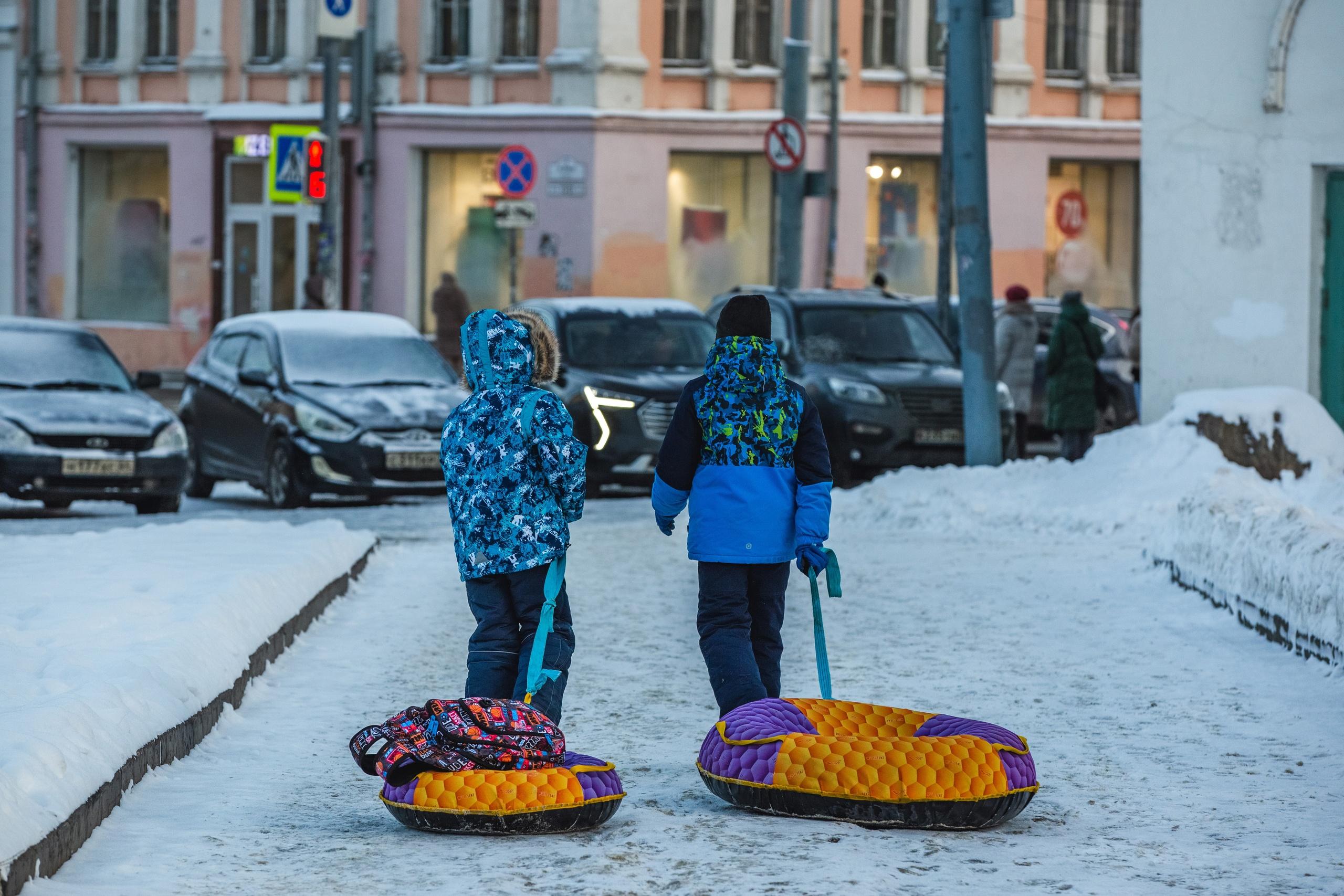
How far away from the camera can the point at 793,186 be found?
25141mm

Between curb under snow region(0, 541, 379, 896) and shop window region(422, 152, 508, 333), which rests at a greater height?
shop window region(422, 152, 508, 333)

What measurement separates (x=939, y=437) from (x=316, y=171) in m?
9.02

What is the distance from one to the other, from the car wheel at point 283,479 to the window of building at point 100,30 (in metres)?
20.9

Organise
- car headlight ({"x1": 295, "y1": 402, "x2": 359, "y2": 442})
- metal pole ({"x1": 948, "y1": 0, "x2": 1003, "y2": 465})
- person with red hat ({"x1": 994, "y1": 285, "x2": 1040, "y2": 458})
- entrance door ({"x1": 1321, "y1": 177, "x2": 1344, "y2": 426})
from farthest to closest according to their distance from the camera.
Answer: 1. person with red hat ({"x1": 994, "y1": 285, "x2": 1040, "y2": 458})
2. metal pole ({"x1": 948, "y1": 0, "x2": 1003, "y2": 465})
3. car headlight ({"x1": 295, "y1": 402, "x2": 359, "y2": 442})
4. entrance door ({"x1": 1321, "y1": 177, "x2": 1344, "y2": 426})

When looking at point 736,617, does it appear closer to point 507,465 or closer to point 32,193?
point 507,465

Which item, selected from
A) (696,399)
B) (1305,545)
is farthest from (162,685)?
(1305,545)

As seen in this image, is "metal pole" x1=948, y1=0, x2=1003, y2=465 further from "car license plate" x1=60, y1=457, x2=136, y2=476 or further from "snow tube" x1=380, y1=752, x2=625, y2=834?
"snow tube" x1=380, y1=752, x2=625, y2=834

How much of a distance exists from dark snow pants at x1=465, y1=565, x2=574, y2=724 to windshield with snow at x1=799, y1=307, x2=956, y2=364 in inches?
487

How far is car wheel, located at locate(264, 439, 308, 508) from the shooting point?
1648cm

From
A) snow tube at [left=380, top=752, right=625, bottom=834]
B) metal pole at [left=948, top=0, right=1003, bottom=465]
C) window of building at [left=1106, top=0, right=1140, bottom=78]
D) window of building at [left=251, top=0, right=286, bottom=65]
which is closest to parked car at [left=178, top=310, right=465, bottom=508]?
metal pole at [left=948, top=0, right=1003, bottom=465]

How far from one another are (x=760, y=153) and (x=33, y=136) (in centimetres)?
1199

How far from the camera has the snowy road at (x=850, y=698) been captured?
554 centimetres

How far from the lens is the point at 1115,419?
22.7m

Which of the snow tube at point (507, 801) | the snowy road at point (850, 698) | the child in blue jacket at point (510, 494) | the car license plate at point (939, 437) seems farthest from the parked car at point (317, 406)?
the snow tube at point (507, 801)
